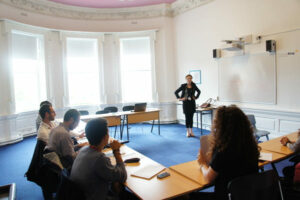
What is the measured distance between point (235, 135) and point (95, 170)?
3.49 ft

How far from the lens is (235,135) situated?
1665mm

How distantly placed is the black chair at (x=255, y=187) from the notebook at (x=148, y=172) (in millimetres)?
691

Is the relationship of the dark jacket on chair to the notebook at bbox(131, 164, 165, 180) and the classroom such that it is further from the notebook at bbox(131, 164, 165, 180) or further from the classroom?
the notebook at bbox(131, 164, 165, 180)

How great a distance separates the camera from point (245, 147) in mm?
1668

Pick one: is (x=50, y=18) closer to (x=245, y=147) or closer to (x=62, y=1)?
(x=62, y=1)

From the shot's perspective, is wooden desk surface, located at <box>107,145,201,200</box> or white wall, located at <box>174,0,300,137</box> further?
white wall, located at <box>174,0,300,137</box>

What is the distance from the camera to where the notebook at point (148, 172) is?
1.98 m

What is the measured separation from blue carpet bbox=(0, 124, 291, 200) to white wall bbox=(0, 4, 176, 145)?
73 cm

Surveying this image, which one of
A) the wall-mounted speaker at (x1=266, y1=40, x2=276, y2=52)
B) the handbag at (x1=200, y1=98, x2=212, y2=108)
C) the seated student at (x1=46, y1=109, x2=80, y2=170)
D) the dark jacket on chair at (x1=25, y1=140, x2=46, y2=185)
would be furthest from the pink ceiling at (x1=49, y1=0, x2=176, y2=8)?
the dark jacket on chair at (x1=25, y1=140, x2=46, y2=185)

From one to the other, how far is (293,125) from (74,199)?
15.2ft

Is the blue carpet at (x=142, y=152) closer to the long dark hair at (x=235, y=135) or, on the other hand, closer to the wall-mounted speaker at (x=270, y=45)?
the long dark hair at (x=235, y=135)

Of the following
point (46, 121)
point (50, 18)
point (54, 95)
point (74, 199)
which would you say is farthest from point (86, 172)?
point (50, 18)

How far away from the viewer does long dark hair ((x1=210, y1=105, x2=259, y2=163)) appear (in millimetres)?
1652

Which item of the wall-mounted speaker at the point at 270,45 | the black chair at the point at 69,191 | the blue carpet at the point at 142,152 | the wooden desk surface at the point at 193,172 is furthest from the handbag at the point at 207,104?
the black chair at the point at 69,191
